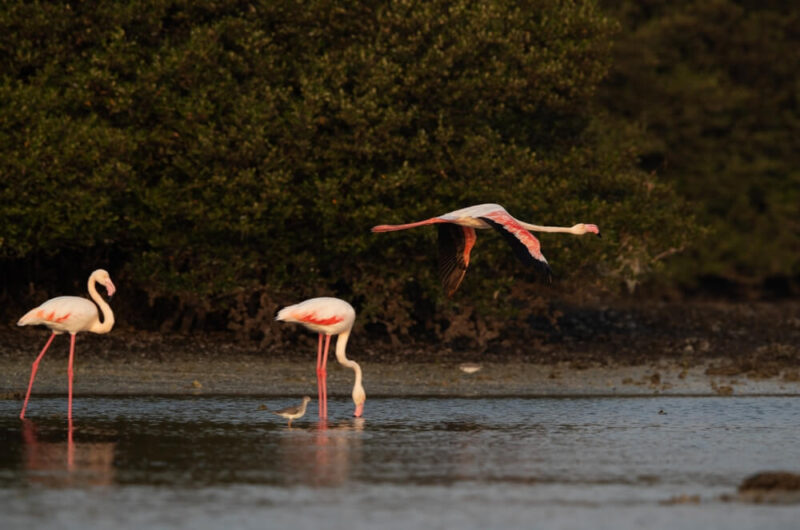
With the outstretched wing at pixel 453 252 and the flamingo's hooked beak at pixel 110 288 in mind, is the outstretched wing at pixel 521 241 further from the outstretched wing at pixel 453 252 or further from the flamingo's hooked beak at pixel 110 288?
the flamingo's hooked beak at pixel 110 288

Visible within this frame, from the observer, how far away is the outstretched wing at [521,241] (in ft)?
41.6

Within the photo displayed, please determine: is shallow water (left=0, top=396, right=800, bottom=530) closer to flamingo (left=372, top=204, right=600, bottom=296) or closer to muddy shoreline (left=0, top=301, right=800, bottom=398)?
muddy shoreline (left=0, top=301, right=800, bottom=398)

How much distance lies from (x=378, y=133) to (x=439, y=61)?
5.10 feet

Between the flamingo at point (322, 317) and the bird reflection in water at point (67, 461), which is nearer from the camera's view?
the bird reflection in water at point (67, 461)

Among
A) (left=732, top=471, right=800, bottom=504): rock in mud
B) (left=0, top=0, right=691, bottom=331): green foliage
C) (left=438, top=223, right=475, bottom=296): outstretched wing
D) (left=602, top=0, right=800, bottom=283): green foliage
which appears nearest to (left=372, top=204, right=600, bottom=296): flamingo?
(left=438, top=223, right=475, bottom=296): outstretched wing

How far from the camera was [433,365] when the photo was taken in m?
21.6

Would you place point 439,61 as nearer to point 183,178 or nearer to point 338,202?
point 338,202

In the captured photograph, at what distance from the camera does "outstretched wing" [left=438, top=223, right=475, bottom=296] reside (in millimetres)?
15414

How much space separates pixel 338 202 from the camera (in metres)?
21.9

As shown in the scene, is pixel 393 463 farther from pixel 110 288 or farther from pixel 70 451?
pixel 110 288

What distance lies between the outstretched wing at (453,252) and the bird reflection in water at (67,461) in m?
4.50

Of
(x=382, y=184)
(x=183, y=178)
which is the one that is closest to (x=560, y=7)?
(x=382, y=184)

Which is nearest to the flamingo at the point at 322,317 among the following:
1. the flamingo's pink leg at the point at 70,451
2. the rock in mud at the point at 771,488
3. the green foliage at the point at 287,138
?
the flamingo's pink leg at the point at 70,451

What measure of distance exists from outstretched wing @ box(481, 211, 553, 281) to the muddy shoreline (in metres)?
4.42
